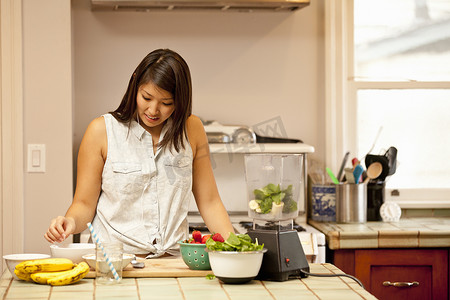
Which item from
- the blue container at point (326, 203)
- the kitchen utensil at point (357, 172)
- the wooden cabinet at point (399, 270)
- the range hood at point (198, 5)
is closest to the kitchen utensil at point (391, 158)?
the kitchen utensil at point (357, 172)

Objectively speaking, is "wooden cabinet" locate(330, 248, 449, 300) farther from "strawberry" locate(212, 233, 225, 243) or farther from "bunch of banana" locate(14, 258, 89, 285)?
"bunch of banana" locate(14, 258, 89, 285)

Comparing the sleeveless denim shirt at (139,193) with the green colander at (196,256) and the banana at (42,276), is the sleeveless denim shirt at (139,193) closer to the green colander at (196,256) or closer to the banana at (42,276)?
the green colander at (196,256)

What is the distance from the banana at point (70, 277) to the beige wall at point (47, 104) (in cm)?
121

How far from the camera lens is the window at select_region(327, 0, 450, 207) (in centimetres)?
341

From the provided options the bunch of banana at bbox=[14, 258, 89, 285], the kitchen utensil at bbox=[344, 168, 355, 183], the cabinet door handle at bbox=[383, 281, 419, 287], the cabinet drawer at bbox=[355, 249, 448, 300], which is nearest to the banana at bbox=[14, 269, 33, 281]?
the bunch of banana at bbox=[14, 258, 89, 285]

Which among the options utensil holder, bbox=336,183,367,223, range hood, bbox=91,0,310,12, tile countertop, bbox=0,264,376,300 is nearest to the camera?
tile countertop, bbox=0,264,376,300

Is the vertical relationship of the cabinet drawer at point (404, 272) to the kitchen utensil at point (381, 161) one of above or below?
below

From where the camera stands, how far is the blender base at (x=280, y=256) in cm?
172

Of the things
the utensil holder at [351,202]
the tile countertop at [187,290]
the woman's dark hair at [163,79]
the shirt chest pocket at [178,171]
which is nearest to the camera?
the tile countertop at [187,290]

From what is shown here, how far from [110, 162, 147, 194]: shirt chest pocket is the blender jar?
Answer: 1.53 feet

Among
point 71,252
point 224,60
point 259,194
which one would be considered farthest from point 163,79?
point 224,60

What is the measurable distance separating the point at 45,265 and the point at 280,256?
621 millimetres

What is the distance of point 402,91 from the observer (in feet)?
11.3

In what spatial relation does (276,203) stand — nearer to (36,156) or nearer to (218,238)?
(218,238)
